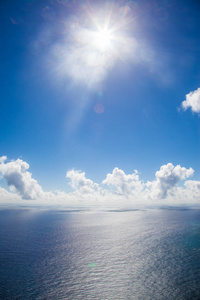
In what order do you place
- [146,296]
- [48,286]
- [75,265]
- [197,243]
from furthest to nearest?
1. [197,243]
2. [75,265]
3. [48,286]
4. [146,296]

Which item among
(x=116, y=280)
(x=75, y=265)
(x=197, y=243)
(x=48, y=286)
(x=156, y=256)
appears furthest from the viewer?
(x=197, y=243)

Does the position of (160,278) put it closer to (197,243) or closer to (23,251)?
(197,243)

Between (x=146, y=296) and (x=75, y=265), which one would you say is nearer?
(x=146, y=296)

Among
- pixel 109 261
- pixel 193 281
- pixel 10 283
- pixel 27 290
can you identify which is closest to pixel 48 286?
pixel 27 290

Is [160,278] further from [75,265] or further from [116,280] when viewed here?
[75,265]

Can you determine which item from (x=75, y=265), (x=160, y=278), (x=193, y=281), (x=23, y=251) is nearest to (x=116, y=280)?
(x=160, y=278)

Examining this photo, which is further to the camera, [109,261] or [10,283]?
[109,261]

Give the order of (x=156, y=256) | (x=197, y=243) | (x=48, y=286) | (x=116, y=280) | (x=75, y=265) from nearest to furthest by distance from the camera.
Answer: (x=48, y=286) < (x=116, y=280) < (x=75, y=265) < (x=156, y=256) < (x=197, y=243)

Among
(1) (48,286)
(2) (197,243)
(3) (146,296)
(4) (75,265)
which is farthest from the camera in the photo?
(2) (197,243)
